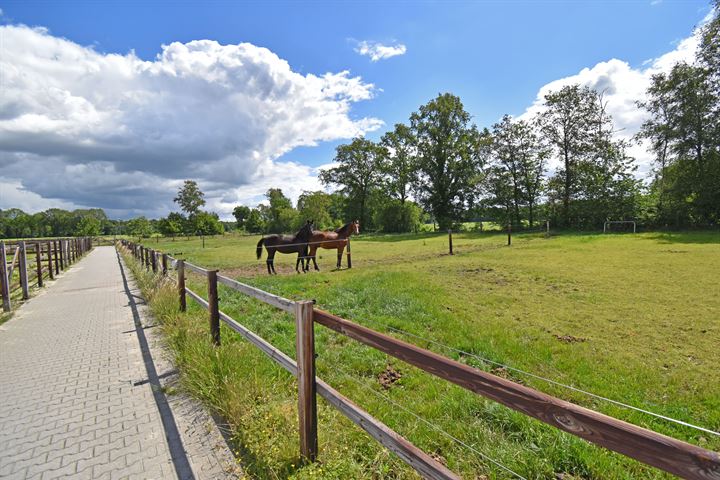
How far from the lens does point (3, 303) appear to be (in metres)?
8.37

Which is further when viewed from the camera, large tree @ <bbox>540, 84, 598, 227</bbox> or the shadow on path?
large tree @ <bbox>540, 84, 598, 227</bbox>

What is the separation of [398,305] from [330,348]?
98.6 inches

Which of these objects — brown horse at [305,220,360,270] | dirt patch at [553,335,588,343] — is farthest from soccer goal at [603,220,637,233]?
dirt patch at [553,335,588,343]

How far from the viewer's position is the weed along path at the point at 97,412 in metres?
2.88

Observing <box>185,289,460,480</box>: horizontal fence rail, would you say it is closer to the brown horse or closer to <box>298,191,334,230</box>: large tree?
the brown horse

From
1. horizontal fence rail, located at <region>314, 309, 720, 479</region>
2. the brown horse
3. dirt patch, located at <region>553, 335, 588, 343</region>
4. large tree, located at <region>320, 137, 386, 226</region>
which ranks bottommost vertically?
dirt patch, located at <region>553, 335, 588, 343</region>

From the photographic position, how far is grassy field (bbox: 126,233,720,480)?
2764mm

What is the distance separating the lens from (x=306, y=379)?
106 inches

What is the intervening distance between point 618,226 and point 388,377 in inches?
1265

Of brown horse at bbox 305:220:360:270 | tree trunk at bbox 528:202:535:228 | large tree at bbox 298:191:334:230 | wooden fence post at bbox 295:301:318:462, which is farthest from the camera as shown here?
large tree at bbox 298:191:334:230

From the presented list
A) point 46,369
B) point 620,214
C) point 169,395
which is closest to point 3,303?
point 46,369

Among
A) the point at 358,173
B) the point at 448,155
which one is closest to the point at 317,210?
the point at 358,173

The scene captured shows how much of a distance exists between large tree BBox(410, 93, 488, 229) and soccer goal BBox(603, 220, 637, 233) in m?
14.9

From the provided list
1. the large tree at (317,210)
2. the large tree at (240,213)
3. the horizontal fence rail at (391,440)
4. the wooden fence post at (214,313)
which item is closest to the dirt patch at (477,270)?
the wooden fence post at (214,313)
